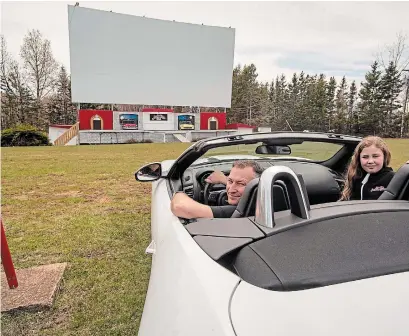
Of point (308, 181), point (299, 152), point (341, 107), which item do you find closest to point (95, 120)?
point (299, 152)

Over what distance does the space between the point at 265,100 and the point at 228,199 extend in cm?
6215

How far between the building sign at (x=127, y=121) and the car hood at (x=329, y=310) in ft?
94.5

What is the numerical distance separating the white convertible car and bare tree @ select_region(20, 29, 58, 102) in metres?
42.3

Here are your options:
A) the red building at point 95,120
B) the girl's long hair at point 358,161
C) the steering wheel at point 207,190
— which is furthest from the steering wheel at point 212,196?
the red building at point 95,120

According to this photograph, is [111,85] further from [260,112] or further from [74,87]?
[260,112]

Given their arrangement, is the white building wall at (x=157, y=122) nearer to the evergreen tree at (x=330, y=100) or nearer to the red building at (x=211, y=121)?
the red building at (x=211, y=121)

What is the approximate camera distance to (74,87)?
2778 centimetres

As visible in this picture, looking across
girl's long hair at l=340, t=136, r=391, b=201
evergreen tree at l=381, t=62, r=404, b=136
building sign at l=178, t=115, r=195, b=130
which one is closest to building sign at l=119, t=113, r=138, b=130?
building sign at l=178, t=115, r=195, b=130

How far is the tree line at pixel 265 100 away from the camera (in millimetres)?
37125

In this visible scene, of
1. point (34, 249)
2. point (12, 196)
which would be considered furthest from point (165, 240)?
point (12, 196)

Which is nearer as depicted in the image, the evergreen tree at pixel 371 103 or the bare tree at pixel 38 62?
the bare tree at pixel 38 62

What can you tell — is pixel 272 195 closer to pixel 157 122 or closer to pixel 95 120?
pixel 95 120

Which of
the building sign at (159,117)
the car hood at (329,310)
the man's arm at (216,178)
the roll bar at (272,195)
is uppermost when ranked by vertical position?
the building sign at (159,117)

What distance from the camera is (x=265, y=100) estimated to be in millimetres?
61562
